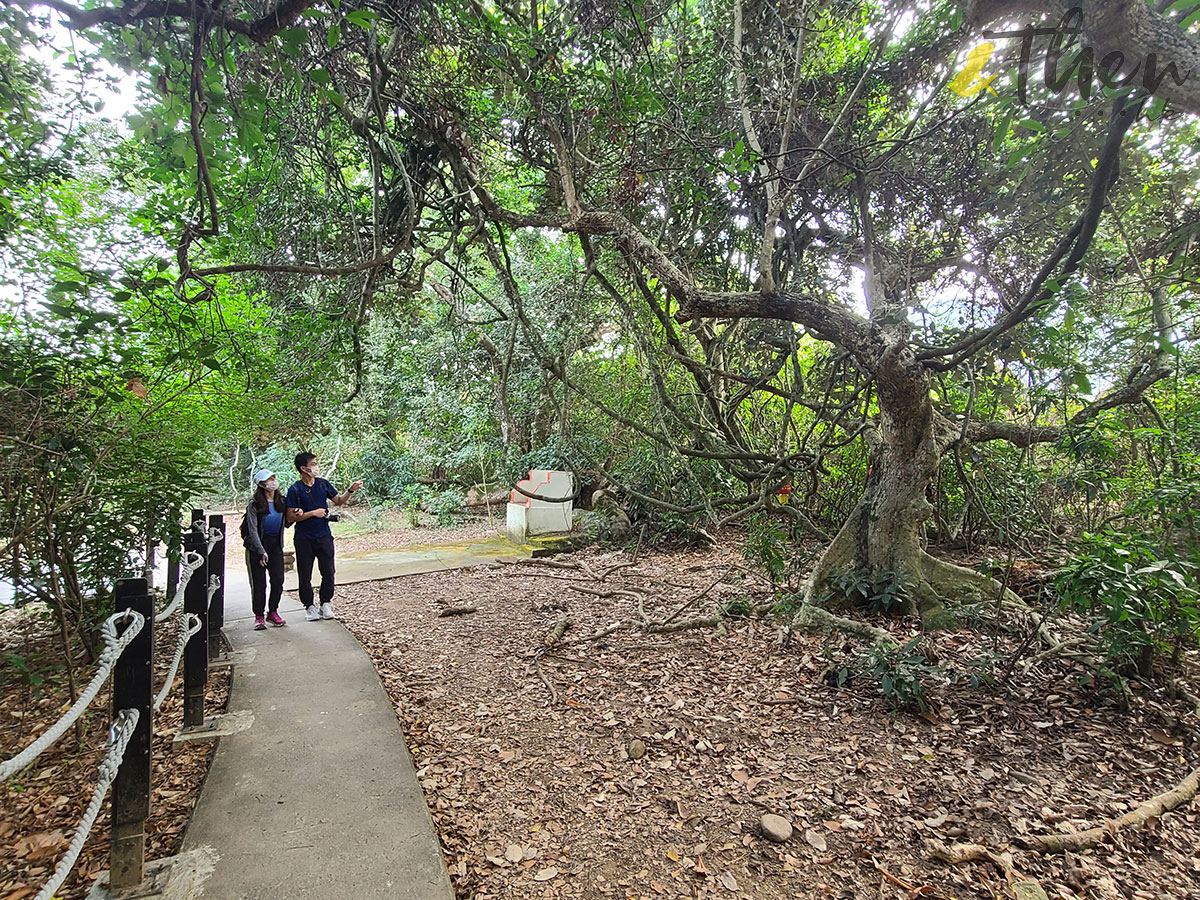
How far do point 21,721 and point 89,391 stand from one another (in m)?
1.95

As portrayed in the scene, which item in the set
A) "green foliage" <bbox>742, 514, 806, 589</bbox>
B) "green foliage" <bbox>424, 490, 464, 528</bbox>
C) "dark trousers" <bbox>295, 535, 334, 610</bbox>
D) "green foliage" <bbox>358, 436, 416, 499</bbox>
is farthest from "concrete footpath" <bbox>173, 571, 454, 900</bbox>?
"green foliage" <bbox>358, 436, 416, 499</bbox>

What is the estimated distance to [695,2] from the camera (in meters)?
6.28

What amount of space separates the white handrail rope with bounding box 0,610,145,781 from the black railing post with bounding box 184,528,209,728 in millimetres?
1286

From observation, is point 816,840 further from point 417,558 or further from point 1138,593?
point 417,558

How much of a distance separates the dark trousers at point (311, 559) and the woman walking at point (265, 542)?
167mm

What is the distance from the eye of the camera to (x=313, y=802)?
8.33 ft

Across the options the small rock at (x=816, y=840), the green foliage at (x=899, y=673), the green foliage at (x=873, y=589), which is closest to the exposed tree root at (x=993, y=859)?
the small rock at (x=816, y=840)

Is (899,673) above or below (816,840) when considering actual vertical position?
above

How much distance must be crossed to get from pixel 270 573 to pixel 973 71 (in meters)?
5.95

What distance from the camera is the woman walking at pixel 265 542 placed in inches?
203

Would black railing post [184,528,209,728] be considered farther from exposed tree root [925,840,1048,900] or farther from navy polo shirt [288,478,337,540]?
exposed tree root [925,840,1048,900]

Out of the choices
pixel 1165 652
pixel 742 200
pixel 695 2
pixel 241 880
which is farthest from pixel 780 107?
pixel 241 880

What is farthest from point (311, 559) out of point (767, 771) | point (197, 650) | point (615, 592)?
point (767, 771)

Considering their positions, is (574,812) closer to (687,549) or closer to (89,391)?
(89,391)
